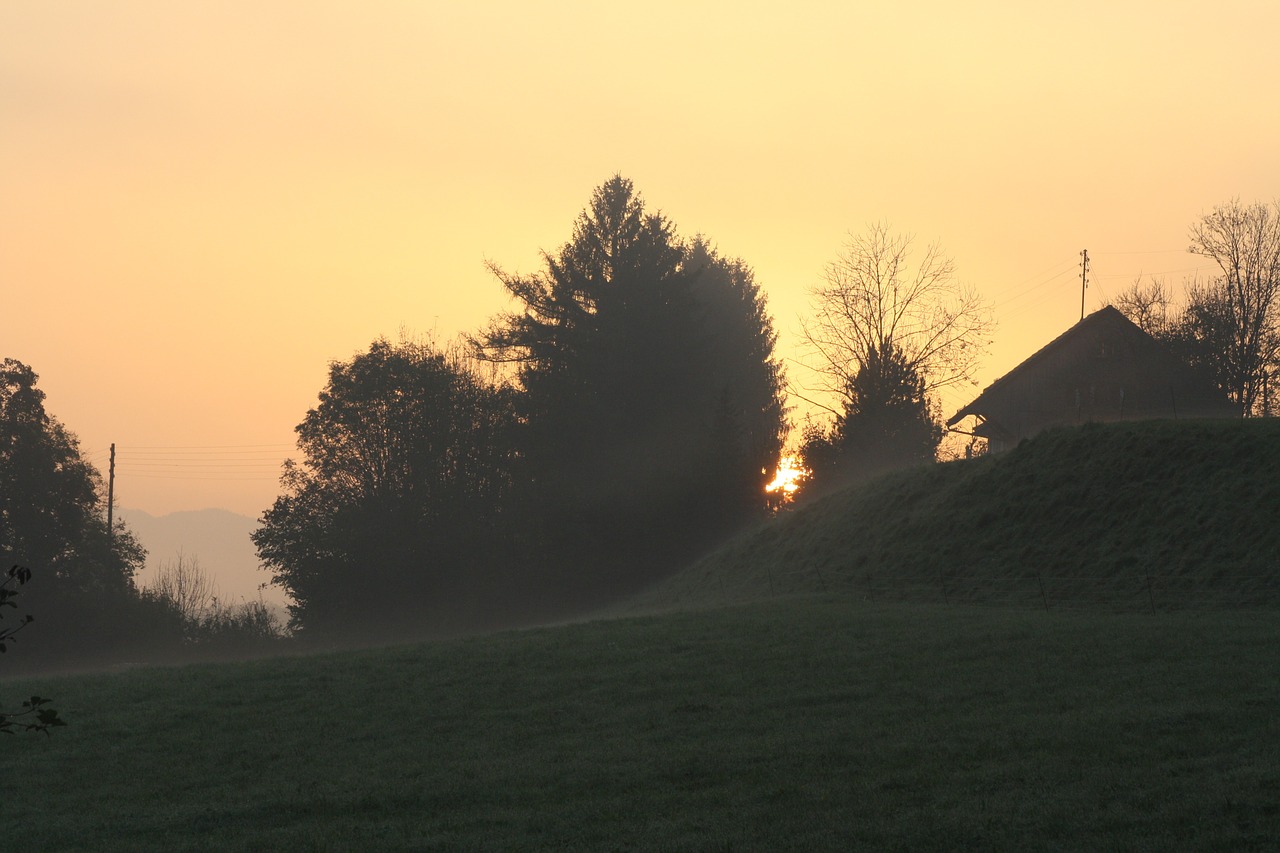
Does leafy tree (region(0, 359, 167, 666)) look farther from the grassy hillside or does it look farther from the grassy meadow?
Answer: the grassy hillside

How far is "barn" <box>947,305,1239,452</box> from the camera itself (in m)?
59.1

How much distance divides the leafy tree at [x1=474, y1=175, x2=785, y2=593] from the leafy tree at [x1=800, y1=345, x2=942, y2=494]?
9.32 feet

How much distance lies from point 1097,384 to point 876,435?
1224 centimetres

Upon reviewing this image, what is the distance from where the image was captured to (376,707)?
24.4m

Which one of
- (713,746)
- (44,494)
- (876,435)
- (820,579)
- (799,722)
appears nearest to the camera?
(713,746)

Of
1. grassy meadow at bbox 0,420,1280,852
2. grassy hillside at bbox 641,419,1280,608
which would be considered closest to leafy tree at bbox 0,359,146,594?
grassy meadow at bbox 0,420,1280,852

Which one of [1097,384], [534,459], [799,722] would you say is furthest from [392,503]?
[799,722]

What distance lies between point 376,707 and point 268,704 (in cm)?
280

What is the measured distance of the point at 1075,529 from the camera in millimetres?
38031

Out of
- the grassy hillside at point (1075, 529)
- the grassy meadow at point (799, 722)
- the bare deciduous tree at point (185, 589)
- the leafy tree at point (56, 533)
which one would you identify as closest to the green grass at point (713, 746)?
the grassy meadow at point (799, 722)

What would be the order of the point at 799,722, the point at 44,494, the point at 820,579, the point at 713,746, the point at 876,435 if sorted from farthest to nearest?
the point at 876,435 → the point at 44,494 → the point at 820,579 → the point at 799,722 → the point at 713,746

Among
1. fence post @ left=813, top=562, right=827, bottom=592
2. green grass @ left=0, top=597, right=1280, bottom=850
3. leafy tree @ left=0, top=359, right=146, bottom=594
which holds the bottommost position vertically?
green grass @ left=0, top=597, right=1280, bottom=850

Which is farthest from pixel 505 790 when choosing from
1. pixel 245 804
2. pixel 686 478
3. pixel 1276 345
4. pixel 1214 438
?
pixel 1276 345

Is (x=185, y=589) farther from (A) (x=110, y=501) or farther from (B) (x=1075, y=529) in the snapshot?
(B) (x=1075, y=529)
